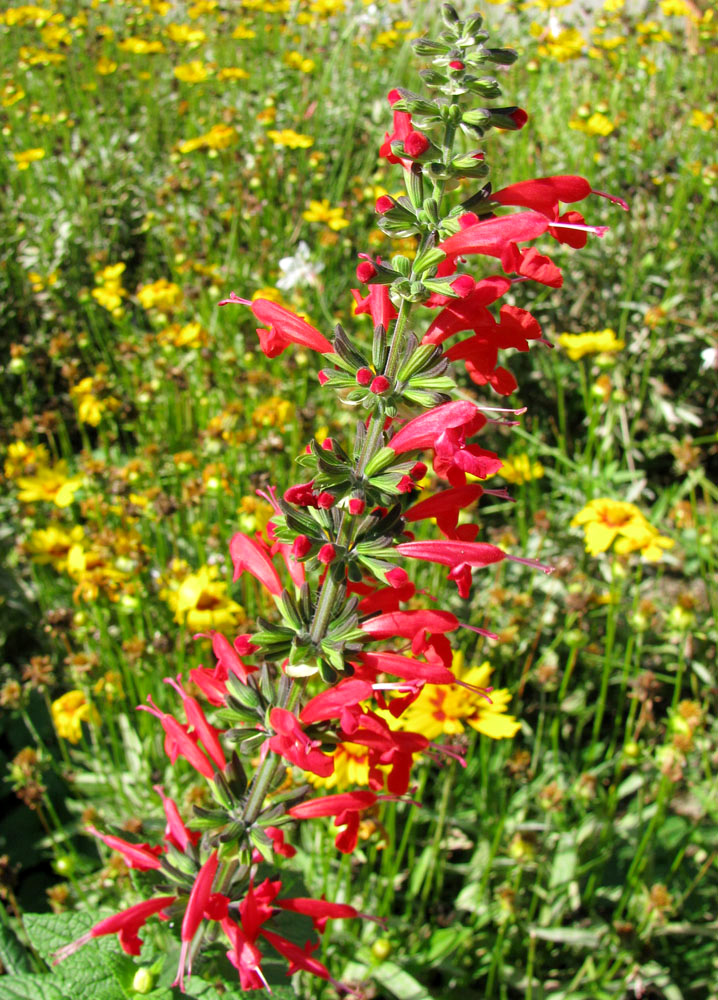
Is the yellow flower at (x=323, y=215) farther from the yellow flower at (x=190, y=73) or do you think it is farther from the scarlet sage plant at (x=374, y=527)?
the scarlet sage plant at (x=374, y=527)

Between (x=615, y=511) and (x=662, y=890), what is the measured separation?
3.39ft

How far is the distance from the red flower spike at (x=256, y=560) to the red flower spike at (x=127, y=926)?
534 mm

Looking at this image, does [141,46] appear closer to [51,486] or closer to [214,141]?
[214,141]

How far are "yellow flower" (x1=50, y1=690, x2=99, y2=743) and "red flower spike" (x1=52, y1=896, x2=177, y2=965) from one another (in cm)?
98

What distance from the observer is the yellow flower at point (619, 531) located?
2.27 m

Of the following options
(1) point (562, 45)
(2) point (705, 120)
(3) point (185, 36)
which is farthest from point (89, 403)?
(2) point (705, 120)

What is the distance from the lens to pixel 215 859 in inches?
46.2

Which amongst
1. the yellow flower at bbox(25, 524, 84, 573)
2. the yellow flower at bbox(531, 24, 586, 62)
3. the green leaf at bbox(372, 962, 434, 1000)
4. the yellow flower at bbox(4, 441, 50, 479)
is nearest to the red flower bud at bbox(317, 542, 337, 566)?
the green leaf at bbox(372, 962, 434, 1000)

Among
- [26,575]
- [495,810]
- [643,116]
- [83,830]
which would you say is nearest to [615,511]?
[495,810]

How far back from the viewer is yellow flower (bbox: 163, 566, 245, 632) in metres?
2.18

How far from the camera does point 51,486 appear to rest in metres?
2.74

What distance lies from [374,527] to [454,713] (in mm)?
933

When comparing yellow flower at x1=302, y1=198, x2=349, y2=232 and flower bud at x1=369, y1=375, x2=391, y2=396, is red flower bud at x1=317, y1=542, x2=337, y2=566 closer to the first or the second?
flower bud at x1=369, y1=375, x2=391, y2=396

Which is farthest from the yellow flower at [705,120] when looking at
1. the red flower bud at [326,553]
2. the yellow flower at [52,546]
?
the red flower bud at [326,553]
